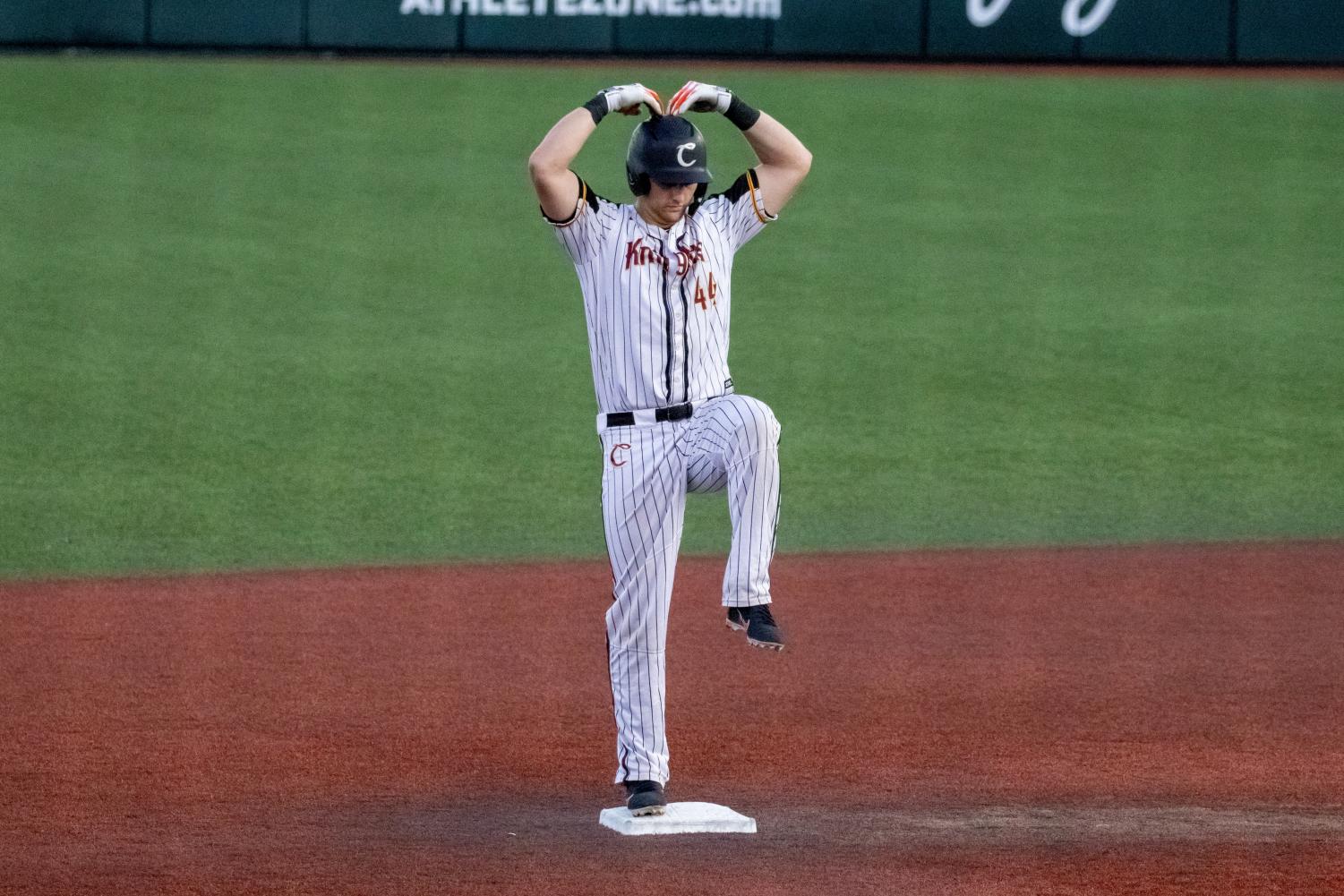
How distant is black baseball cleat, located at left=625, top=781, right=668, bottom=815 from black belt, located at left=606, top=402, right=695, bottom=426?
924 mm

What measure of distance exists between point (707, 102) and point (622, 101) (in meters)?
0.22

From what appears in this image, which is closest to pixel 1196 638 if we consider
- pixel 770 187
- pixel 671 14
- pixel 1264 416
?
pixel 770 187

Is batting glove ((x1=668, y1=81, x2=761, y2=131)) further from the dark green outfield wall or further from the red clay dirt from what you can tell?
the dark green outfield wall

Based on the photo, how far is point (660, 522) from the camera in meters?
4.87

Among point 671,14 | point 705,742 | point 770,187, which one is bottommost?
point 705,742

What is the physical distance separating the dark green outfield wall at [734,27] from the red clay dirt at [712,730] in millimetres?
11290

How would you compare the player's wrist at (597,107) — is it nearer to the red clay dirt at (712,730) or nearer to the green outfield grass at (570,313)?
the red clay dirt at (712,730)

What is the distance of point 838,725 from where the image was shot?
6059mm

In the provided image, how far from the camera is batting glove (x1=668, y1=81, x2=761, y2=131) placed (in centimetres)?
484

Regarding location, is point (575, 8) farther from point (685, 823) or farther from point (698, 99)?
point (685, 823)

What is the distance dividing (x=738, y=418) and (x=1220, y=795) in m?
1.81

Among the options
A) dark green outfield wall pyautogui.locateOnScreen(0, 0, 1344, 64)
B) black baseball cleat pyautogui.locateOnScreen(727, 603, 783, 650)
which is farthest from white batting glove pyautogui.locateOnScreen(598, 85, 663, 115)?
dark green outfield wall pyautogui.locateOnScreen(0, 0, 1344, 64)

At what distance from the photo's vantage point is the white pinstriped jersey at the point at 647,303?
191 inches

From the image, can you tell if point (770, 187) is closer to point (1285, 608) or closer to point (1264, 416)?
point (1285, 608)
